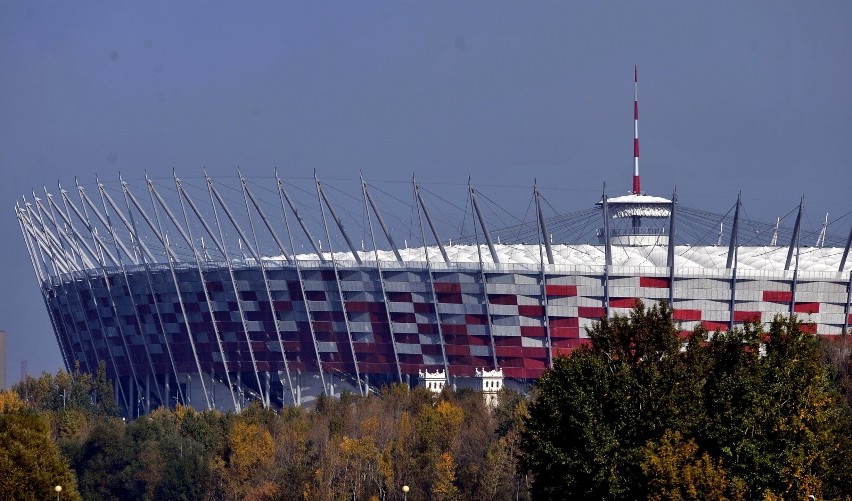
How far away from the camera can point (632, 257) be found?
133m

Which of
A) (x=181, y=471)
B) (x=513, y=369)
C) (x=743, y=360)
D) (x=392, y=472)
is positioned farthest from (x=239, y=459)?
A: (x=743, y=360)

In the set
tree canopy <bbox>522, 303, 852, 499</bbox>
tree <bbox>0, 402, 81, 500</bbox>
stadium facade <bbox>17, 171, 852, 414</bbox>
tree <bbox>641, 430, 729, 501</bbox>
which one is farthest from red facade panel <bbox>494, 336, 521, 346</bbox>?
tree <bbox>641, 430, 729, 501</bbox>

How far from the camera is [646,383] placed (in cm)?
6238

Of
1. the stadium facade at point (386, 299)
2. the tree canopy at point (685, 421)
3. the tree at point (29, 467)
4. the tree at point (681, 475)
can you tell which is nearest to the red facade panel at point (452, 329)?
the stadium facade at point (386, 299)

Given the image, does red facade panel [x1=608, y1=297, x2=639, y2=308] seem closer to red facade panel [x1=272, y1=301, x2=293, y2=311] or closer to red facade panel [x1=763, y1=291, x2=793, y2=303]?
red facade panel [x1=763, y1=291, x2=793, y2=303]

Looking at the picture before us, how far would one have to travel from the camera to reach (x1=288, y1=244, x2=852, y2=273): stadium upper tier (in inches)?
5089

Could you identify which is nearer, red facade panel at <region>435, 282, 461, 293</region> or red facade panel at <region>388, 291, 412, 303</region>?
red facade panel at <region>435, 282, 461, 293</region>

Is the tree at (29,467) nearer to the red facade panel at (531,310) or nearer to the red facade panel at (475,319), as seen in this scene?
the red facade panel at (531,310)

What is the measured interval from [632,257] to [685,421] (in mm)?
72343

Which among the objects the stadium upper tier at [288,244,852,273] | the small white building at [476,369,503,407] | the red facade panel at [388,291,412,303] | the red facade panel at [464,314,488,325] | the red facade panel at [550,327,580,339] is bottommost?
the small white building at [476,369,503,407]

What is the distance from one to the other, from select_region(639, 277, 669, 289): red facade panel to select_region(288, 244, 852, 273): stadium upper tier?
39.6 inches

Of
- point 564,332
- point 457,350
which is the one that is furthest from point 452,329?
point 564,332

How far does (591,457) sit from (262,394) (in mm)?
84065

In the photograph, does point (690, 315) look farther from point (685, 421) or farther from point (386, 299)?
point (685, 421)
